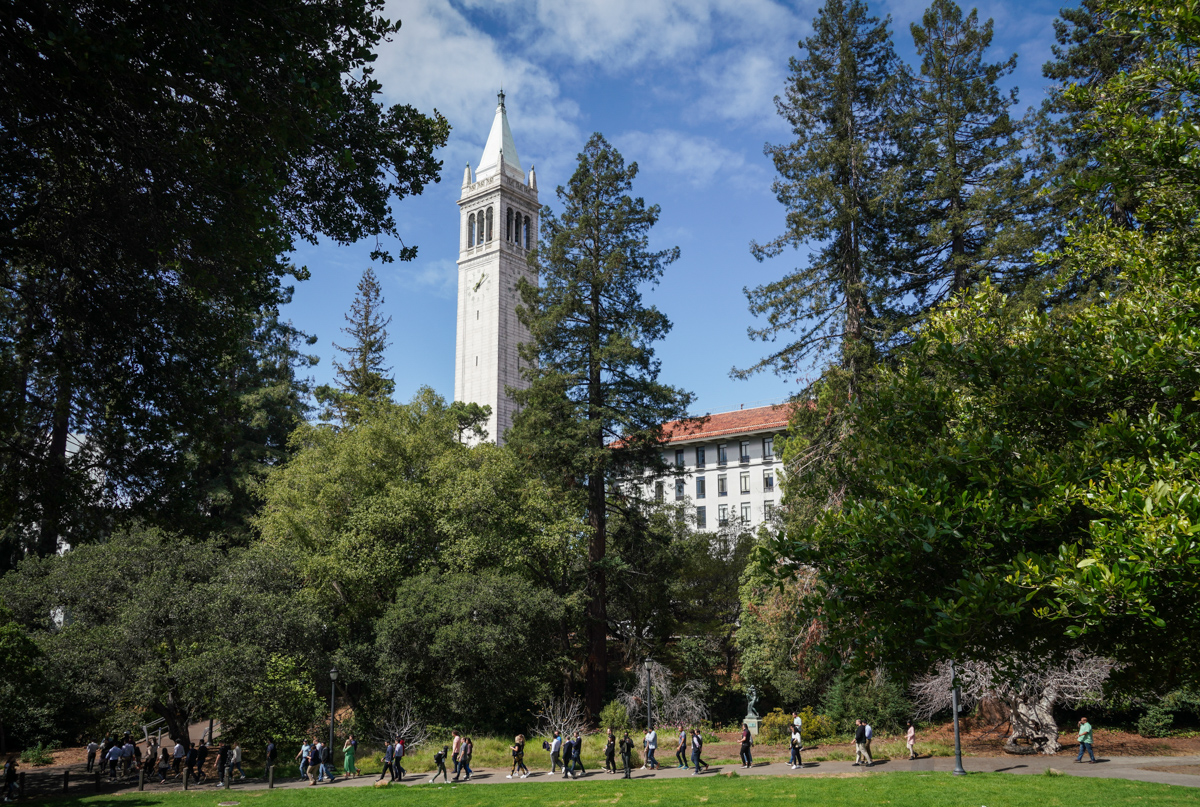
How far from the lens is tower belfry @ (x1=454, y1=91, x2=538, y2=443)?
7562cm

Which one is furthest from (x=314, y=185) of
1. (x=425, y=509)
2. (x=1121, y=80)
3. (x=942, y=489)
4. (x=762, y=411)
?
(x=762, y=411)

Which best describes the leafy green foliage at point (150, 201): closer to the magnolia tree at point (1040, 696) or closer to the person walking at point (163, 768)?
the person walking at point (163, 768)

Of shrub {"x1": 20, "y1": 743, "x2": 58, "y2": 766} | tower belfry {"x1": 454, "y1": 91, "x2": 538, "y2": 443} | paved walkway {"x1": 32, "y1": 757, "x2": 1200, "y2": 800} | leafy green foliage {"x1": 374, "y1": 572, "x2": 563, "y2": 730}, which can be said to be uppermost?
tower belfry {"x1": 454, "y1": 91, "x2": 538, "y2": 443}

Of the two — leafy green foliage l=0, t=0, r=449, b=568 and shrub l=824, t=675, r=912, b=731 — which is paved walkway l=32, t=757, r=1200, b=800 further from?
leafy green foliage l=0, t=0, r=449, b=568

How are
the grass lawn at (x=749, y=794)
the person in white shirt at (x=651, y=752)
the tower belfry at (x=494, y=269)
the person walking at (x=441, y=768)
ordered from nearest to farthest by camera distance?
the grass lawn at (x=749, y=794), the person walking at (x=441, y=768), the person in white shirt at (x=651, y=752), the tower belfry at (x=494, y=269)

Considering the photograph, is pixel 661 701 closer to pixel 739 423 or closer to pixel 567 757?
pixel 567 757

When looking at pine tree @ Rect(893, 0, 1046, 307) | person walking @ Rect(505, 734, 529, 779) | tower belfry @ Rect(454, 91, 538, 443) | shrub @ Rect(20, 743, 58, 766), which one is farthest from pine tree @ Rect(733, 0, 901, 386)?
tower belfry @ Rect(454, 91, 538, 443)

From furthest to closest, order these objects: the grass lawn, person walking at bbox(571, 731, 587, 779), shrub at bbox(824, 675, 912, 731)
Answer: shrub at bbox(824, 675, 912, 731) → person walking at bbox(571, 731, 587, 779) → the grass lawn

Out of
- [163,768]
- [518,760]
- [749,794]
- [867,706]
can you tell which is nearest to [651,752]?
[518,760]

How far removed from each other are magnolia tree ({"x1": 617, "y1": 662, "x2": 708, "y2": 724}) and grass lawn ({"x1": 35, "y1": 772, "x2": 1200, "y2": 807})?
11130mm

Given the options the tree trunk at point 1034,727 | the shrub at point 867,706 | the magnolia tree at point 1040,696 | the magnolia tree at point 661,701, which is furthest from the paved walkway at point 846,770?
the magnolia tree at point 661,701

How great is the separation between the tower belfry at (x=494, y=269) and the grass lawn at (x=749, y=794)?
53.7 meters

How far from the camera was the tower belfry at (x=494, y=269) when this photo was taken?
7562cm

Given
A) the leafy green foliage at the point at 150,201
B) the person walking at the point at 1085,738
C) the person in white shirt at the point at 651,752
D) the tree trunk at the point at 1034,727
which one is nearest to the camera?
the leafy green foliage at the point at 150,201
